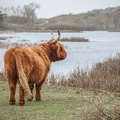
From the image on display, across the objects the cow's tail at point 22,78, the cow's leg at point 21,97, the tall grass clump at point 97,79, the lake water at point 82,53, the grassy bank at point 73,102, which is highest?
the cow's tail at point 22,78

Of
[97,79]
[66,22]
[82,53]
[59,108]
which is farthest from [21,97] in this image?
[66,22]

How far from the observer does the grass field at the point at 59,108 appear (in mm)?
Answer: 8266

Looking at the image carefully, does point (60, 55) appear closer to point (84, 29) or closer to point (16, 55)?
point (16, 55)

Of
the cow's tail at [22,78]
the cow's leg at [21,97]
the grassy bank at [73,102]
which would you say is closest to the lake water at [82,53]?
the grassy bank at [73,102]

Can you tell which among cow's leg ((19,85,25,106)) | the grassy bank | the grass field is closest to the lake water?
the grassy bank

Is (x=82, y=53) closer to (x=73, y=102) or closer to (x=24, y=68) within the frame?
(x=73, y=102)

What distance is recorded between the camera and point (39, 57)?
11219 millimetres

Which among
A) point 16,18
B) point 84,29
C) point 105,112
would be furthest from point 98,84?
point 16,18

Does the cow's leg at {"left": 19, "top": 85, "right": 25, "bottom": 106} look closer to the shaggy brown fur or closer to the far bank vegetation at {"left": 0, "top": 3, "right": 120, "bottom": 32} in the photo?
the shaggy brown fur

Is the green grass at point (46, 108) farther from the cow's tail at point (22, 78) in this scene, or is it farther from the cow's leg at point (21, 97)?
the cow's tail at point (22, 78)

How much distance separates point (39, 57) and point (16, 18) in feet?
337

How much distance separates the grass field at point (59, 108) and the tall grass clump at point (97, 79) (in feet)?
8.89

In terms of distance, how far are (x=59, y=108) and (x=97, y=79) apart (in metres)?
6.16

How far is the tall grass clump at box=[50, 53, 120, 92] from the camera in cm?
1570
